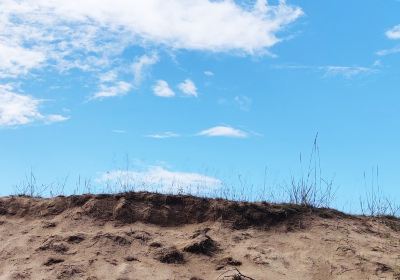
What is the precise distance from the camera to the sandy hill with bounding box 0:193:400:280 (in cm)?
623

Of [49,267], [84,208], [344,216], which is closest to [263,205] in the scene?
[344,216]

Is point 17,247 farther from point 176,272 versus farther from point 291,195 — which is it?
point 291,195

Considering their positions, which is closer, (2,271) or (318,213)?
(2,271)

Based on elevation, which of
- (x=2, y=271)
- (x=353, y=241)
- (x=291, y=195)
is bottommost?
(x=2, y=271)

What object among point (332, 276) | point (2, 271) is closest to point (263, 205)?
point (332, 276)

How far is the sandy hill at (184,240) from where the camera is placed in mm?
6234

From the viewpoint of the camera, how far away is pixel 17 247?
6.76m

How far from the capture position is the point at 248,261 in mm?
6406

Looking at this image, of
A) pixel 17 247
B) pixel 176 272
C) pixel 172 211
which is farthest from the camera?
pixel 172 211

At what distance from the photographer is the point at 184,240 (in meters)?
6.87

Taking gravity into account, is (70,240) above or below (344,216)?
below

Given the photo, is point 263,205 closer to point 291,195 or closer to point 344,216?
point 291,195

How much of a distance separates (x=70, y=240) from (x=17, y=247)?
0.63m

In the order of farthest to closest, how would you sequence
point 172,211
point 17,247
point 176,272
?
point 172,211
point 17,247
point 176,272
